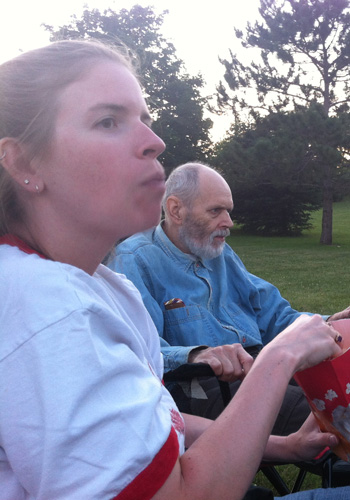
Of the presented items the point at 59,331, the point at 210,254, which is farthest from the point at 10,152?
the point at 210,254

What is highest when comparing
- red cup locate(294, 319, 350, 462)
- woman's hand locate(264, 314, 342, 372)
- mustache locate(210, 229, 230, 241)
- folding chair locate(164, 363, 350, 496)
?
mustache locate(210, 229, 230, 241)

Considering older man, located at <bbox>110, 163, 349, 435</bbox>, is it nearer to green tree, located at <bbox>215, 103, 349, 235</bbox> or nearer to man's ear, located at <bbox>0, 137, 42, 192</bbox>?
man's ear, located at <bbox>0, 137, 42, 192</bbox>

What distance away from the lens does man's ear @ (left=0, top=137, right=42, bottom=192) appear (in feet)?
3.47

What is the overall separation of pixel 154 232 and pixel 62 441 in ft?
7.22

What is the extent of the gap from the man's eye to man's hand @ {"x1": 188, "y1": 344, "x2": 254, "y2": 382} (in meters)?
1.13

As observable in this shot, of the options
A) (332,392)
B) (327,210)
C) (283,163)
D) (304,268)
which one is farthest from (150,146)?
(327,210)

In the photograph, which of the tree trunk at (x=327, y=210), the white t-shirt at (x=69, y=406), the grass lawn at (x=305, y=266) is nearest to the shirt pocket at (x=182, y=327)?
the white t-shirt at (x=69, y=406)

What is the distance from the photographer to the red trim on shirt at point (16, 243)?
1.00m

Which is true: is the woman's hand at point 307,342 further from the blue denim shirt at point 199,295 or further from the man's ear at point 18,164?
the blue denim shirt at point 199,295

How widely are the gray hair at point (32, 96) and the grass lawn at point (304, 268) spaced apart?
2.69m

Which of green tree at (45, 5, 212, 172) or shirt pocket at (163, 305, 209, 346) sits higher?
green tree at (45, 5, 212, 172)

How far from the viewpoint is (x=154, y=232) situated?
2.93 meters

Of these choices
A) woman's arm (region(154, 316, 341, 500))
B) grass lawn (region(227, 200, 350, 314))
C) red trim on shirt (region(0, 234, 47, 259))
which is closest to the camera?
woman's arm (region(154, 316, 341, 500))

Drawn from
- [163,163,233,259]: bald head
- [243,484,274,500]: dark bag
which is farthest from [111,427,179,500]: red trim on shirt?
[163,163,233,259]: bald head
